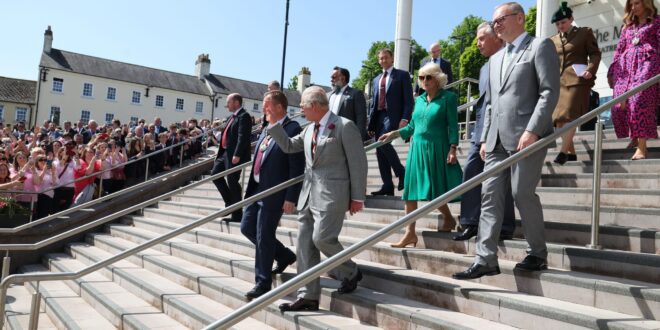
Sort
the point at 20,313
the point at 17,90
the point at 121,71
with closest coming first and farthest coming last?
the point at 20,313 → the point at 121,71 → the point at 17,90

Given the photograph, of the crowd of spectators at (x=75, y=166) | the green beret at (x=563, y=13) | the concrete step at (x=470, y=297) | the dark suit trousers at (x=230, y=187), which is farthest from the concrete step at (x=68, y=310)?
the green beret at (x=563, y=13)

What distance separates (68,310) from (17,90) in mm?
61917

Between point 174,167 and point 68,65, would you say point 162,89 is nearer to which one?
point 68,65

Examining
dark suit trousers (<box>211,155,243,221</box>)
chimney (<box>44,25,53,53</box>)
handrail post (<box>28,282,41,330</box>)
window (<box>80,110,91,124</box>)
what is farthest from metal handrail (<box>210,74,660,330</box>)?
chimney (<box>44,25,53,53</box>)

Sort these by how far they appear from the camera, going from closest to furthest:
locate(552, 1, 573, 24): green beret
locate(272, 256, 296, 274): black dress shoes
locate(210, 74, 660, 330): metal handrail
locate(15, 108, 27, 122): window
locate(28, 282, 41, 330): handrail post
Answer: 1. locate(210, 74, 660, 330): metal handrail
2. locate(28, 282, 41, 330): handrail post
3. locate(272, 256, 296, 274): black dress shoes
4. locate(552, 1, 573, 24): green beret
5. locate(15, 108, 27, 122): window

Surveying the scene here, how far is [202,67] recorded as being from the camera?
Result: 64.4 meters

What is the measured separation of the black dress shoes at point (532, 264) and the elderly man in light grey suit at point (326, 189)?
1242mm

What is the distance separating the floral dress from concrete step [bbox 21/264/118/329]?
17.8ft

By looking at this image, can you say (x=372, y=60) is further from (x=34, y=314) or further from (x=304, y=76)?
(x=34, y=314)

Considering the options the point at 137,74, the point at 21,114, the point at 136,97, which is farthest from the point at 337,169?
the point at 21,114

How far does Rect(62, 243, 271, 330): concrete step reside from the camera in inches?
185

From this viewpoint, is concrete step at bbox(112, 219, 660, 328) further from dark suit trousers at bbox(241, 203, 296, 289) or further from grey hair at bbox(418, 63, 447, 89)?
grey hair at bbox(418, 63, 447, 89)

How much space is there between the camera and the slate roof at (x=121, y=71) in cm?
5290

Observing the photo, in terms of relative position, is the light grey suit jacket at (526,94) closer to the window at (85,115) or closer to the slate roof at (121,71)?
the window at (85,115)
